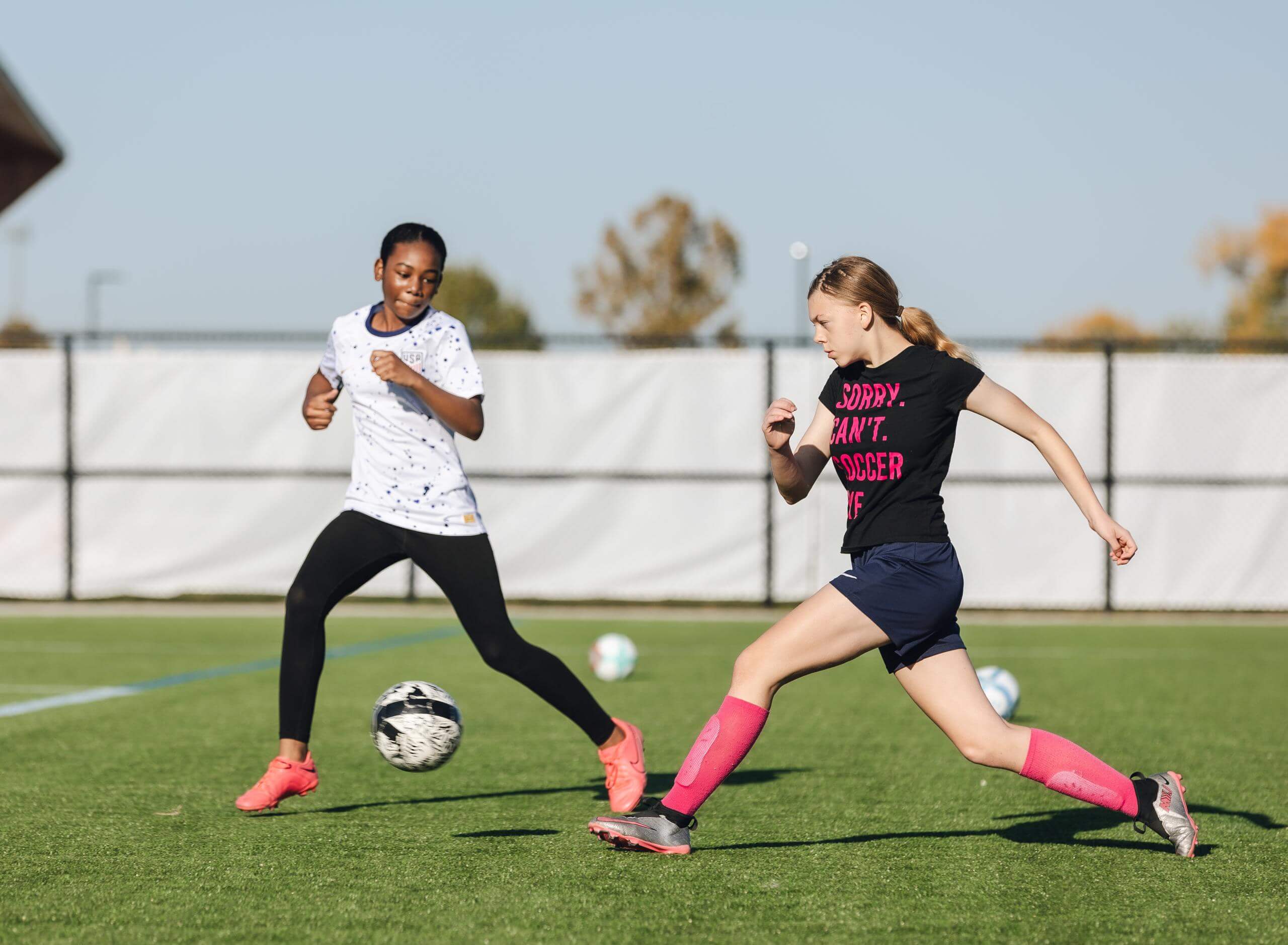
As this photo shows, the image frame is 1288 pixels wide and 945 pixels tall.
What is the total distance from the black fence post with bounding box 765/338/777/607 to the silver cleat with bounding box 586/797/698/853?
1074cm

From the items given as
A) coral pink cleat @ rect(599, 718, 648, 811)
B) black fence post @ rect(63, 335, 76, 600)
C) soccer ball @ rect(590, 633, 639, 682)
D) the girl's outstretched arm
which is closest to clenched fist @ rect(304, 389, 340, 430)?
coral pink cleat @ rect(599, 718, 648, 811)

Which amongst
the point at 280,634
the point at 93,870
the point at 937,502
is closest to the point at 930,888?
the point at 937,502

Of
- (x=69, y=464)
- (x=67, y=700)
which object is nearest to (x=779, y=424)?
(x=67, y=700)

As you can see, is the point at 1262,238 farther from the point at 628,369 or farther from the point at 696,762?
the point at 696,762

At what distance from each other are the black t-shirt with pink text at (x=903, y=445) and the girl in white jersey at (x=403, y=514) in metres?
1.36

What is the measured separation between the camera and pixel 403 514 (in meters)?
5.14

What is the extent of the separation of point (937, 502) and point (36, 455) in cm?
1359

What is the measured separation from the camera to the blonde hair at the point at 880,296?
174 inches

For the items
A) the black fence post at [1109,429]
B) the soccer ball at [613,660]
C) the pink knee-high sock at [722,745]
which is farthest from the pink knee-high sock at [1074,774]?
the black fence post at [1109,429]

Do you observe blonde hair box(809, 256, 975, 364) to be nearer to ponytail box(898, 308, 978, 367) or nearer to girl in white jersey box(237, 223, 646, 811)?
ponytail box(898, 308, 978, 367)

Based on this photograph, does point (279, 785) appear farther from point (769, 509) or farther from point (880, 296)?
point (769, 509)

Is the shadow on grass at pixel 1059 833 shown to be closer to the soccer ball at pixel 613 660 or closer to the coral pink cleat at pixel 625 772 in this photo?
the coral pink cleat at pixel 625 772

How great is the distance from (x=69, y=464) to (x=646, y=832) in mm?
12914

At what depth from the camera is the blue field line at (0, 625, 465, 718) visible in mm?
8336
